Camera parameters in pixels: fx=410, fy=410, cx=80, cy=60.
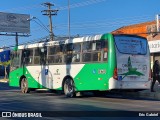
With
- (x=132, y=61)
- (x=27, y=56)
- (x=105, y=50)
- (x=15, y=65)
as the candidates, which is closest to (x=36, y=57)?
(x=27, y=56)

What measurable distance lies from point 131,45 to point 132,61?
0.76 m

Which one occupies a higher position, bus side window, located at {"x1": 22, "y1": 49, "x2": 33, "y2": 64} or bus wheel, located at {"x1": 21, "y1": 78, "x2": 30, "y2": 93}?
bus side window, located at {"x1": 22, "y1": 49, "x2": 33, "y2": 64}

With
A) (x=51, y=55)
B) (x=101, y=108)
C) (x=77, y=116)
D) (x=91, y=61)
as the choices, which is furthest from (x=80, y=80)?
(x=77, y=116)

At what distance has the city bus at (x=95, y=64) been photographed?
1803 cm

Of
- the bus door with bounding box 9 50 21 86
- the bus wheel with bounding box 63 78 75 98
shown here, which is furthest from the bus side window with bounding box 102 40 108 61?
the bus door with bounding box 9 50 21 86

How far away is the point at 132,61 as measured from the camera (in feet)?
60.8

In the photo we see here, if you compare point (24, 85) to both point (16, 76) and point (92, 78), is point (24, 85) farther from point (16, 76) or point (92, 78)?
point (92, 78)

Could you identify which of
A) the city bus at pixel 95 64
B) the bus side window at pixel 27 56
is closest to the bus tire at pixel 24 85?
the bus side window at pixel 27 56

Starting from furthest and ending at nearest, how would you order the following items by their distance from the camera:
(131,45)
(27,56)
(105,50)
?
(27,56) → (131,45) → (105,50)

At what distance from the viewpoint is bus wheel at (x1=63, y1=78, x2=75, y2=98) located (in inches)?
787

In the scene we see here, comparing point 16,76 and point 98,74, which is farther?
point 16,76

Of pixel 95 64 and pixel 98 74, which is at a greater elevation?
pixel 95 64

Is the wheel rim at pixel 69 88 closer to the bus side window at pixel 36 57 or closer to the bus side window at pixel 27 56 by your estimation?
the bus side window at pixel 36 57

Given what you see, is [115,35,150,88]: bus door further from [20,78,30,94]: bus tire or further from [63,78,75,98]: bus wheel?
[20,78,30,94]: bus tire
